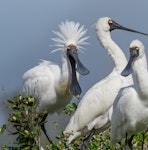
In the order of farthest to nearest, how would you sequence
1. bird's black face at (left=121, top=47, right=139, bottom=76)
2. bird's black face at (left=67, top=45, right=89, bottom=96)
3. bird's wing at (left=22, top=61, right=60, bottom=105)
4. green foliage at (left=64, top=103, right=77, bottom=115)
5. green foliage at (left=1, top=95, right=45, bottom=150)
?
bird's wing at (left=22, top=61, right=60, bottom=105), bird's black face at (left=67, top=45, right=89, bottom=96), green foliage at (left=64, top=103, right=77, bottom=115), bird's black face at (left=121, top=47, right=139, bottom=76), green foliage at (left=1, top=95, right=45, bottom=150)

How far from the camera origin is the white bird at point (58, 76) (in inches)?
460

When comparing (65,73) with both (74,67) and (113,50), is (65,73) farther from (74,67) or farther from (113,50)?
(113,50)

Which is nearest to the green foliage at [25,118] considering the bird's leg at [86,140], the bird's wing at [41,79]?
the bird's leg at [86,140]

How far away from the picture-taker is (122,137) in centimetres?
936

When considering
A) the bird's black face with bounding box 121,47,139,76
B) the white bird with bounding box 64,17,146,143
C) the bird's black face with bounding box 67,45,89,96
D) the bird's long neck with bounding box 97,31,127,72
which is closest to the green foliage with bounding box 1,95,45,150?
the bird's black face with bounding box 121,47,139,76

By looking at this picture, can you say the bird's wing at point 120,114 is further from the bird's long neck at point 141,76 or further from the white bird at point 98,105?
the white bird at point 98,105

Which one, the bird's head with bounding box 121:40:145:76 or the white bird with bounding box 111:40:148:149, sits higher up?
the bird's head with bounding box 121:40:145:76

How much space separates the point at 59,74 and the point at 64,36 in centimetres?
68

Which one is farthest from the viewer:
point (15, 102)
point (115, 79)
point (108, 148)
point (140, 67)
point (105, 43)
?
point (105, 43)

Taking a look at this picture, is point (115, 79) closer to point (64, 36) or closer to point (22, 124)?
point (64, 36)

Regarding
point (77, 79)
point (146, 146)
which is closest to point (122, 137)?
point (146, 146)

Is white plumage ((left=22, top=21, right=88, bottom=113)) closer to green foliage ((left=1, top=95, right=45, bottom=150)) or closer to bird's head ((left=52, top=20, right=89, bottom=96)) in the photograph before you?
bird's head ((left=52, top=20, right=89, bottom=96))

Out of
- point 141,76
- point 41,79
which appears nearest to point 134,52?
point 141,76

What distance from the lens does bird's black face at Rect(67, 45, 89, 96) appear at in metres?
11.3
